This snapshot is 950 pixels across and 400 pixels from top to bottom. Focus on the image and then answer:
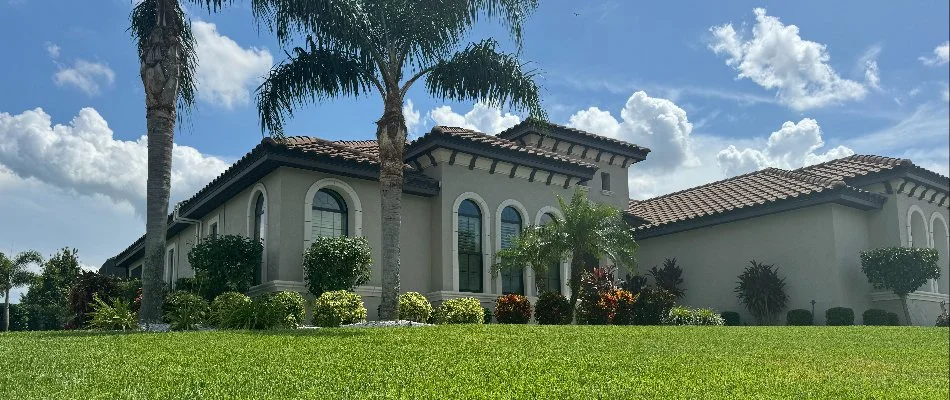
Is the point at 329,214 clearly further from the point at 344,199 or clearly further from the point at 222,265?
the point at 222,265

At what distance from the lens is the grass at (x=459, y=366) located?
8125 millimetres

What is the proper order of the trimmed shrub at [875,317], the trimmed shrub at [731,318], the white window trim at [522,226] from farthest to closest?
the trimmed shrub at [731,318] < the white window trim at [522,226] < the trimmed shrub at [875,317]

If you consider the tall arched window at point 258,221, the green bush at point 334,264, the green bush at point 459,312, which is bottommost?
the green bush at point 459,312

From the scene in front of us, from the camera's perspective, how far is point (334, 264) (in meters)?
18.4

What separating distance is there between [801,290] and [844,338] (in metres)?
8.56

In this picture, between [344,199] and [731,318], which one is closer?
[344,199]

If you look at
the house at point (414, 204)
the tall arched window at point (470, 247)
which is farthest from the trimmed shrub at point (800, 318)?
the tall arched window at point (470, 247)

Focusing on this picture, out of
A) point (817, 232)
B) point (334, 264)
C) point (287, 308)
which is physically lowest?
point (287, 308)

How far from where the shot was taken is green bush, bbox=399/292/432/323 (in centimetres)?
1852

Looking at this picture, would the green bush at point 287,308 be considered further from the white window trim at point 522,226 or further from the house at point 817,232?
the house at point 817,232

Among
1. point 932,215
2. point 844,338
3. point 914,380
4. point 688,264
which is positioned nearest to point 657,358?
point 914,380

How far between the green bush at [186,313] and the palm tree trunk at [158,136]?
18.0 inches

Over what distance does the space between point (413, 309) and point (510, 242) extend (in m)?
5.17

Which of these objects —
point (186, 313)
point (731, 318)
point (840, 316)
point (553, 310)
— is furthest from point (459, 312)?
point (840, 316)
